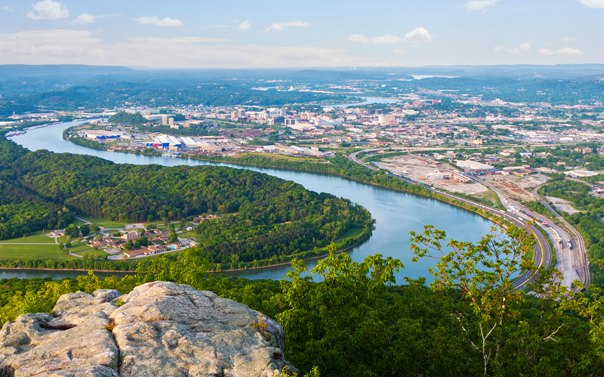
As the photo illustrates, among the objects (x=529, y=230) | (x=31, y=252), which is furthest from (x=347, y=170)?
(x=31, y=252)

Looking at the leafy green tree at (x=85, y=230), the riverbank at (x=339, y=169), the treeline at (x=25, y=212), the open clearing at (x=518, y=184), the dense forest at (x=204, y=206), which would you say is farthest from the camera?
the open clearing at (x=518, y=184)

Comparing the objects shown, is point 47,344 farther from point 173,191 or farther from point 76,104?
point 76,104

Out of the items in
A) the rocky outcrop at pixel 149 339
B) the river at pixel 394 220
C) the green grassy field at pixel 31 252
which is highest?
the rocky outcrop at pixel 149 339

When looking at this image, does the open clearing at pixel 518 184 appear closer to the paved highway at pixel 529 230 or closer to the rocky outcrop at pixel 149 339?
the paved highway at pixel 529 230

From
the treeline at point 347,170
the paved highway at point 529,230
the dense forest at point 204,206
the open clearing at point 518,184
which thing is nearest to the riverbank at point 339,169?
the treeline at point 347,170

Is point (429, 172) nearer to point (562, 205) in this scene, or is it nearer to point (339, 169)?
point (339, 169)

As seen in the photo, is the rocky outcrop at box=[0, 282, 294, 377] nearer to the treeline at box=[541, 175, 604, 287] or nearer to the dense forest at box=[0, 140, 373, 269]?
the treeline at box=[541, 175, 604, 287]
